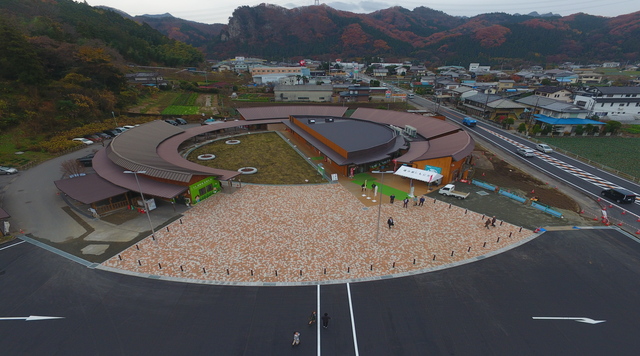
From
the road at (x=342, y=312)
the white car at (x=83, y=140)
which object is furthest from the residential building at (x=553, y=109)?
the white car at (x=83, y=140)

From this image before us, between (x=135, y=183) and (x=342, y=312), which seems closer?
(x=342, y=312)

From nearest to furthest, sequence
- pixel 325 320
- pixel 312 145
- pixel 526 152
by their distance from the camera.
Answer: pixel 325 320 → pixel 312 145 → pixel 526 152

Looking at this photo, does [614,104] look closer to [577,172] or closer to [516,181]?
[577,172]

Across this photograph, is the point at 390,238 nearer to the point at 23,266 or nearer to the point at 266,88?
the point at 23,266

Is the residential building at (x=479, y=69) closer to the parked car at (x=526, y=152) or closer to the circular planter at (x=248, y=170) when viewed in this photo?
the parked car at (x=526, y=152)

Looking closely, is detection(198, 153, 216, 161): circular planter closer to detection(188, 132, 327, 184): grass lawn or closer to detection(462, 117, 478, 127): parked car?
detection(188, 132, 327, 184): grass lawn

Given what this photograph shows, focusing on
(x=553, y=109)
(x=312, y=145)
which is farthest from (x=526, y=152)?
(x=312, y=145)
